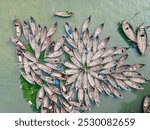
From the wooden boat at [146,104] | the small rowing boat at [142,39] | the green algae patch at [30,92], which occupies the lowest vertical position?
the wooden boat at [146,104]

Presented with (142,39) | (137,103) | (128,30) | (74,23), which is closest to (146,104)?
(137,103)

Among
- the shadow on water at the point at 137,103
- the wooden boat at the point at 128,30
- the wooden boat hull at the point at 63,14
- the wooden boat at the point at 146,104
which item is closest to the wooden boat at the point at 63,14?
the wooden boat hull at the point at 63,14

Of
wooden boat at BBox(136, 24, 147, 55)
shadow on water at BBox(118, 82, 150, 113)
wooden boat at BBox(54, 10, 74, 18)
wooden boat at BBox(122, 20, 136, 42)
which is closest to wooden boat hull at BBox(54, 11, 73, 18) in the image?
wooden boat at BBox(54, 10, 74, 18)

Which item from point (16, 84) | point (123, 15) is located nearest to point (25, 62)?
point (16, 84)

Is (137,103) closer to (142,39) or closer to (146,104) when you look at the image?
(146,104)

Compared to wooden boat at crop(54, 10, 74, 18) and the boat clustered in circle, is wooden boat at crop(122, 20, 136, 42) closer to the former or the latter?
the boat clustered in circle

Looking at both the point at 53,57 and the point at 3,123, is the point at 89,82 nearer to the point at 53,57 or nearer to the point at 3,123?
the point at 53,57

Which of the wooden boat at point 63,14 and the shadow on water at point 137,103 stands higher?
the wooden boat at point 63,14

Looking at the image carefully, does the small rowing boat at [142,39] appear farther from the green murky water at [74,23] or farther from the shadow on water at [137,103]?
the shadow on water at [137,103]
